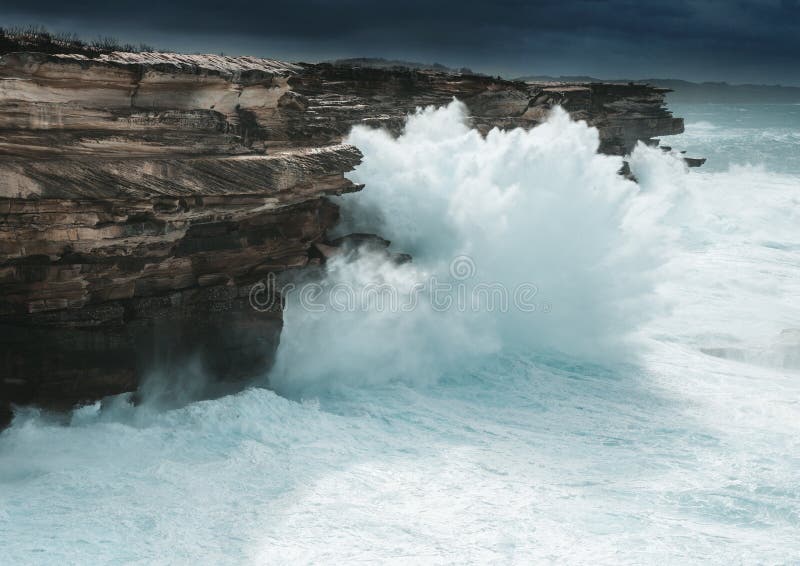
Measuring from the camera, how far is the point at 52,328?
28.0ft

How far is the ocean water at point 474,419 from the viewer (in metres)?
6.96

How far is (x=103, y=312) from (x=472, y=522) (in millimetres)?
5170

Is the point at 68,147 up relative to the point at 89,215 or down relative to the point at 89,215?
up

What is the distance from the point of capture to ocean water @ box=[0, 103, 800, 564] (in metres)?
6.96

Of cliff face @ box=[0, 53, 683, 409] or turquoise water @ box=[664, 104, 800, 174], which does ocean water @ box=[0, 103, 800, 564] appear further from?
turquoise water @ box=[664, 104, 800, 174]

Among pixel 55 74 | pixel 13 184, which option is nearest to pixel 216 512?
pixel 13 184

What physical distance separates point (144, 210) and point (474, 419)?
16.9 feet

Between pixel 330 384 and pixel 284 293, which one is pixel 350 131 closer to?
pixel 284 293

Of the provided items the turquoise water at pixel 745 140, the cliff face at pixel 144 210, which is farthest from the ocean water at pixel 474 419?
the turquoise water at pixel 745 140

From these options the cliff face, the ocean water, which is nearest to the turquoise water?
the ocean water

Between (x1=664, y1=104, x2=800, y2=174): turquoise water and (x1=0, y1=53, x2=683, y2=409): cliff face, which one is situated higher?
(x1=664, y1=104, x2=800, y2=174): turquoise water

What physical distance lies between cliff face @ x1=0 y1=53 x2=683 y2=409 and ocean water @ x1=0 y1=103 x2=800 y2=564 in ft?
2.86

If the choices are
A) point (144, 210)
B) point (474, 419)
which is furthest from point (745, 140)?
point (144, 210)

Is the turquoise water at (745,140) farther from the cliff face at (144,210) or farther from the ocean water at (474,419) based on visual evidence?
the cliff face at (144,210)
